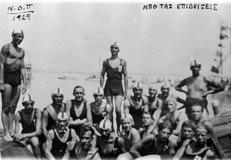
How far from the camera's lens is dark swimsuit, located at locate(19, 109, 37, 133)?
218cm

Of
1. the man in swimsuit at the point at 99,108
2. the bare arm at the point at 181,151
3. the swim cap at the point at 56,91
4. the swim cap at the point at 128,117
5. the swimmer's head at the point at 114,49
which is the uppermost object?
the swimmer's head at the point at 114,49

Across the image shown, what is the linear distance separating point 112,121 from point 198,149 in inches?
21.3

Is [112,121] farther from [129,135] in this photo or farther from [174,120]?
[174,120]

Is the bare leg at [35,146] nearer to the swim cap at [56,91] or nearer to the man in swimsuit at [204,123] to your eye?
the swim cap at [56,91]

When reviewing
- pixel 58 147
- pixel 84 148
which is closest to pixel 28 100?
pixel 58 147

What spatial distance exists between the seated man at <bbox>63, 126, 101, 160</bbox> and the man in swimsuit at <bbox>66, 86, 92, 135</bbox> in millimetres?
39

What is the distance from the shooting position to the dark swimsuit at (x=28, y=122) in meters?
2.18

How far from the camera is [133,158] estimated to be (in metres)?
2.13

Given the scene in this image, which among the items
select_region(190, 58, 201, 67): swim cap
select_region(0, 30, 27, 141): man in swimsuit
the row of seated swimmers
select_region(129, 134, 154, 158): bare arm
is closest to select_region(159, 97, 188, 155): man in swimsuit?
the row of seated swimmers

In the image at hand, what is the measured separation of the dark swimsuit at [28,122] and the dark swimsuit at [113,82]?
1.56 ft

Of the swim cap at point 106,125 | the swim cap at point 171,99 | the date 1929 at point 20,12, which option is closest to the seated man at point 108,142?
the swim cap at point 106,125

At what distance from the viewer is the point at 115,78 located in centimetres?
216

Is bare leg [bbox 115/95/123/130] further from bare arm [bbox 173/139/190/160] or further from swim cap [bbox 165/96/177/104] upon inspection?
bare arm [bbox 173/139/190/160]

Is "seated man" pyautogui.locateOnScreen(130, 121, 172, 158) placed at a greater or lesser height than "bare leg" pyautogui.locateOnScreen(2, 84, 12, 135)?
lesser
